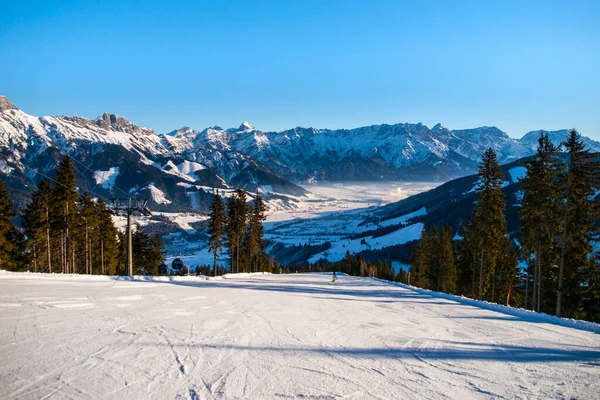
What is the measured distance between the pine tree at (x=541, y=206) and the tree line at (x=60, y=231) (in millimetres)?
36710

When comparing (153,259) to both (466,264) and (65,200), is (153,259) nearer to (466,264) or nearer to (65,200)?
(65,200)

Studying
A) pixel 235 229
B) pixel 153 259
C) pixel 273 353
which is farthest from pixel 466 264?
pixel 153 259

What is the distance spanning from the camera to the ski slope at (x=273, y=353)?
5.96m

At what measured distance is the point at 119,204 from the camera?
105 ft

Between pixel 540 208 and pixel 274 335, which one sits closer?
pixel 274 335

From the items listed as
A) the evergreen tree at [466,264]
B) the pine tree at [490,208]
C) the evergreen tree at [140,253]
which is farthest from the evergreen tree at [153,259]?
the pine tree at [490,208]

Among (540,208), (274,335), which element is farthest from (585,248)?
(274,335)

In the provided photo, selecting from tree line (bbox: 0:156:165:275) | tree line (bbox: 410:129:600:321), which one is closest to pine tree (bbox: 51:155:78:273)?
tree line (bbox: 0:156:165:275)

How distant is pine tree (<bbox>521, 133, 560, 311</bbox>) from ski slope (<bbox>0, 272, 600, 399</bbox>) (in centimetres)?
1655

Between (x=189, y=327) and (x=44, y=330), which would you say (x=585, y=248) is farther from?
(x=44, y=330)

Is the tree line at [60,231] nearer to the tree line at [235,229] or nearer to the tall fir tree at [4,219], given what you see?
the tall fir tree at [4,219]

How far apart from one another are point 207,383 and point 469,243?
43153 millimetres

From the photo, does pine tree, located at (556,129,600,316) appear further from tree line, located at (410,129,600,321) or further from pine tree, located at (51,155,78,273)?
pine tree, located at (51,155,78,273)

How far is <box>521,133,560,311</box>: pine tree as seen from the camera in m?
26.4
